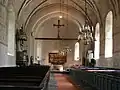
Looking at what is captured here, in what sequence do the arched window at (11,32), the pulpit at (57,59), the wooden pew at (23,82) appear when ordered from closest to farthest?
the wooden pew at (23,82) < the arched window at (11,32) < the pulpit at (57,59)

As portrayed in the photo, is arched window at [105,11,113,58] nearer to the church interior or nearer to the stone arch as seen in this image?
the church interior

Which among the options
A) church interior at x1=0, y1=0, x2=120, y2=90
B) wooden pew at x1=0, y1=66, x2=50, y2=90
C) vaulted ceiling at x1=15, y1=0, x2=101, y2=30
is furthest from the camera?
vaulted ceiling at x1=15, y1=0, x2=101, y2=30

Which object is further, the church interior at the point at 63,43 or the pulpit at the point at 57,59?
the pulpit at the point at 57,59

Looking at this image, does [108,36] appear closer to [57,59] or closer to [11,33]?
[11,33]

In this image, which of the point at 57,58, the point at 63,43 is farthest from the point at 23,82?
the point at 57,58

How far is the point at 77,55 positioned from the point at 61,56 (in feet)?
7.24

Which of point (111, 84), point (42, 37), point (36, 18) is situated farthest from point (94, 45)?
point (111, 84)

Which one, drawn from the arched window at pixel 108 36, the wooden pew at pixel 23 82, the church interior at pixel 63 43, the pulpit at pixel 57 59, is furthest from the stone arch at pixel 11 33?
the pulpit at pixel 57 59

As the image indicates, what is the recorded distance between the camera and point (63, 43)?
42.0 meters

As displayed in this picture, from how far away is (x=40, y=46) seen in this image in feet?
137

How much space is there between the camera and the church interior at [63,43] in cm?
1134

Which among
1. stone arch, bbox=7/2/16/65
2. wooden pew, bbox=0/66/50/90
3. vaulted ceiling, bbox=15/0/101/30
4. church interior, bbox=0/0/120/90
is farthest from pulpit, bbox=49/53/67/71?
wooden pew, bbox=0/66/50/90

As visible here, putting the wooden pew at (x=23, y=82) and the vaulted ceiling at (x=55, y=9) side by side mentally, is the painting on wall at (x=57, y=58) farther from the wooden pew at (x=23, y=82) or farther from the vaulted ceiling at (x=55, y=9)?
the wooden pew at (x=23, y=82)

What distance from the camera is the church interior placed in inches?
446
